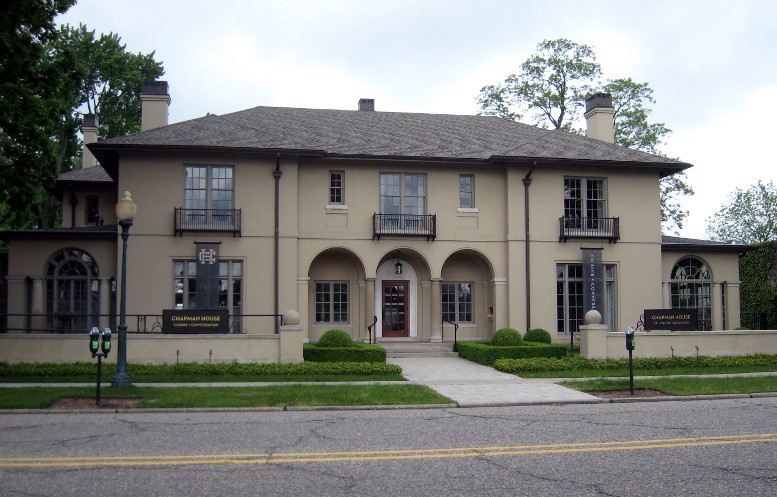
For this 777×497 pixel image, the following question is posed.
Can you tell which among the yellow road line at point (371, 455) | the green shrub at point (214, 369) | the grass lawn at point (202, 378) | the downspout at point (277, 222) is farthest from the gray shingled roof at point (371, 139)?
the yellow road line at point (371, 455)

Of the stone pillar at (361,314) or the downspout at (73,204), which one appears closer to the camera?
the stone pillar at (361,314)

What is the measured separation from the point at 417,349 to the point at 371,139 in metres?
7.73

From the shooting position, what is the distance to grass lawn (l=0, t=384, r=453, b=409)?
45.5ft

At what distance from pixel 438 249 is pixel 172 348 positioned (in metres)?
9.99

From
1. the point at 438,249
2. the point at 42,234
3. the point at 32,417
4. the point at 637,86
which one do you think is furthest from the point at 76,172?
the point at 637,86

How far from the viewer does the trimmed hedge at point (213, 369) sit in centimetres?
1847

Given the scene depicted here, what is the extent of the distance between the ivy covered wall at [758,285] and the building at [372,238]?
267 centimetres

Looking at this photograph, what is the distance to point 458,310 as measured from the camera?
1084 inches

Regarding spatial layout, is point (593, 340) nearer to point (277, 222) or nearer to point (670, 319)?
point (670, 319)

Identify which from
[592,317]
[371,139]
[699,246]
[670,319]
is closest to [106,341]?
[592,317]

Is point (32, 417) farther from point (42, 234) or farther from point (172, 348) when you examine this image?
point (42, 234)

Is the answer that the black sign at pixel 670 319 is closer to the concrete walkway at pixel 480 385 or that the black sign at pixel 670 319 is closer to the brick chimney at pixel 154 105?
the concrete walkway at pixel 480 385

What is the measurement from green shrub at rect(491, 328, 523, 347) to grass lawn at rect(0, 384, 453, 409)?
6749 millimetres

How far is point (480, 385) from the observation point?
17469mm
